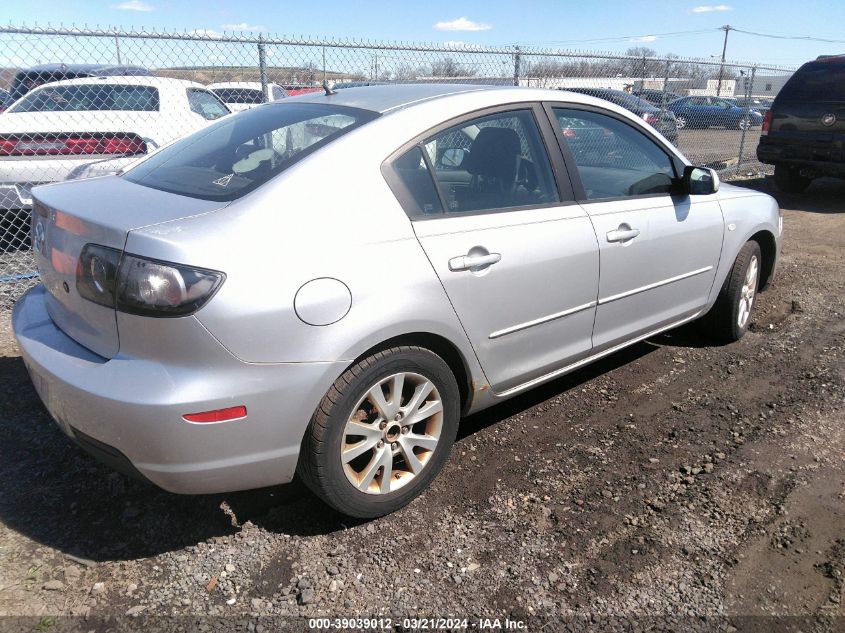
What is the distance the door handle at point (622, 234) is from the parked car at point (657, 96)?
8.20 meters

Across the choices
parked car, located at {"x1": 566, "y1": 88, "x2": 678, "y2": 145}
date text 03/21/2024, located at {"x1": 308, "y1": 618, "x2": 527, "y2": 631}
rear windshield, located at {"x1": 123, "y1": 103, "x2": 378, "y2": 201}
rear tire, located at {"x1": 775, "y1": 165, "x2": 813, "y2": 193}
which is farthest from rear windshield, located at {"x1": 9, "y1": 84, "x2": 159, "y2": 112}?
rear tire, located at {"x1": 775, "y1": 165, "x2": 813, "y2": 193}

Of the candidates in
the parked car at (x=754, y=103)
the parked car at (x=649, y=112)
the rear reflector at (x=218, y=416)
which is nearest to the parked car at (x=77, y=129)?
the rear reflector at (x=218, y=416)

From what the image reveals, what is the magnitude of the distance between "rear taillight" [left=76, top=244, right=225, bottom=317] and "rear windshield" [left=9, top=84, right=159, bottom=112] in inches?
200

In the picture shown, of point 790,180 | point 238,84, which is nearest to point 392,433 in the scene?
point 238,84

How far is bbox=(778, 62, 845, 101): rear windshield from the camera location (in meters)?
9.17

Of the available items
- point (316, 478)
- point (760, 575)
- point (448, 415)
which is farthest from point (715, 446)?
point (316, 478)

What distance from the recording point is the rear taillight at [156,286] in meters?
2.11

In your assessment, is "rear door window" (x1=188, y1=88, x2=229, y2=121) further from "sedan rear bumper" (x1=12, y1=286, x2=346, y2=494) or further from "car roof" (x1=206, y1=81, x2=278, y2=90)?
"sedan rear bumper" (x1=12, y1=286, x2=346, y2=494)

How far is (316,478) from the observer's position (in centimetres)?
246

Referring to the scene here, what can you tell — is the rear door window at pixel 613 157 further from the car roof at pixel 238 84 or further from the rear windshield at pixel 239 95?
the rear windshield at pixel 239 95

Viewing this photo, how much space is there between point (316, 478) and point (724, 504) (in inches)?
67.9

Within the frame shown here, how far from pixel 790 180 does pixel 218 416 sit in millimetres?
10987

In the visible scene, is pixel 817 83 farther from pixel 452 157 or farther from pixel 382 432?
pixel 382 432

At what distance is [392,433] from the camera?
2652 mm
